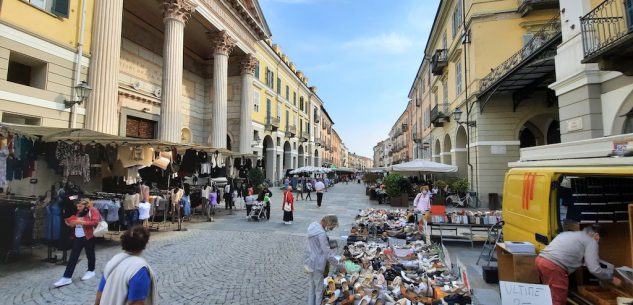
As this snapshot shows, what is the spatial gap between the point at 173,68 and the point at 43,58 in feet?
19.4

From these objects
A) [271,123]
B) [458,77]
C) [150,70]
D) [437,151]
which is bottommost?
[437,151]

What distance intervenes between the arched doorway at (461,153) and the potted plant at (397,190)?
508cm

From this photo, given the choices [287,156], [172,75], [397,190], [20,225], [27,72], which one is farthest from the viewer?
[287,156]

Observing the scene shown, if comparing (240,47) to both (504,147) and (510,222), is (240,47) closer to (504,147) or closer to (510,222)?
(504,147)

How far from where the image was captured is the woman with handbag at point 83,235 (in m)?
5.54

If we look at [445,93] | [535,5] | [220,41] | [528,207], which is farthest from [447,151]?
[528,207]

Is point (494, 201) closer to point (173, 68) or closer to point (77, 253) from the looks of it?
point (77, 253)

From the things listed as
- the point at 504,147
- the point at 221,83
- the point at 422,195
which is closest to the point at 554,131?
the point at 504,147

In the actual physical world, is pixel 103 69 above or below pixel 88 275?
above

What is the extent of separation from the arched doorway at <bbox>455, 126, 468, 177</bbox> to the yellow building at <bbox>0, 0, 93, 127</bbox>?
20974 mm

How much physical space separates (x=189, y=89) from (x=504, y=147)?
22.3m

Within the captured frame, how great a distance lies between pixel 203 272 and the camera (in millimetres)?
6234

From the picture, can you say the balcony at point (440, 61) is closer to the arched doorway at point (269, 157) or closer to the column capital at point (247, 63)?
the column capital at point (247, 63)

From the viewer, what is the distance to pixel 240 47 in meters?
24.3
